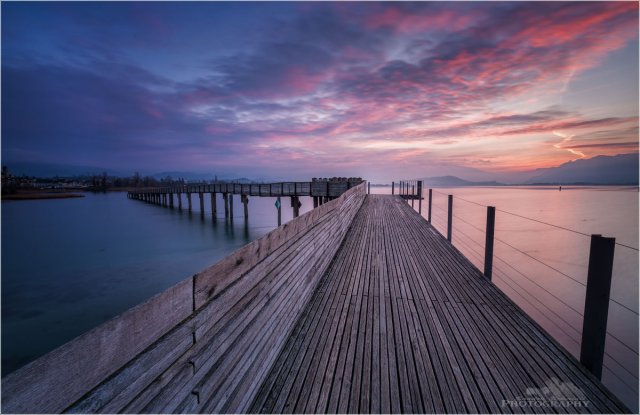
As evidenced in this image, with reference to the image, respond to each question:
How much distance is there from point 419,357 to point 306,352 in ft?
3.59

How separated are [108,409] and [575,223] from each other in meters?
33.0

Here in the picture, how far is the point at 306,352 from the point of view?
2.76 metres

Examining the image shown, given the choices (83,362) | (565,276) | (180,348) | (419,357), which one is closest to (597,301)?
(419,357)

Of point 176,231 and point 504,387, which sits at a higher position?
point 504,387

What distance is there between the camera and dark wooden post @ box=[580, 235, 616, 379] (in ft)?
7.75

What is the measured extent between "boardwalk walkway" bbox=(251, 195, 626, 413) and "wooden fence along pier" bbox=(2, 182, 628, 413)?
13mm

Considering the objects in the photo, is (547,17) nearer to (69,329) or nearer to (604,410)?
(604,410)

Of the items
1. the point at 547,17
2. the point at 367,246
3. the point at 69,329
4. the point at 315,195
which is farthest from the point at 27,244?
the point at 547,17

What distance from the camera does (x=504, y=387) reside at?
2.29 m

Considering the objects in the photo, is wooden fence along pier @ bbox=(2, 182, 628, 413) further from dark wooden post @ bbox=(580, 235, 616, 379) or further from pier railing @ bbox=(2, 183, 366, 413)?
dark wooden post @ bbox=(580, 235, 616, 379)

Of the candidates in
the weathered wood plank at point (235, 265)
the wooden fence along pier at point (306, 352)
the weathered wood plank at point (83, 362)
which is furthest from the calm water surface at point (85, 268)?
the weathered wood plank at point (83, 362)

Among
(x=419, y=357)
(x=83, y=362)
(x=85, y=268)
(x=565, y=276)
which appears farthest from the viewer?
(x=85, y=268)

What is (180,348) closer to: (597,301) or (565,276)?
(597,301)

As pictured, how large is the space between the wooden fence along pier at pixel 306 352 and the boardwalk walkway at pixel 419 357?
1cm
